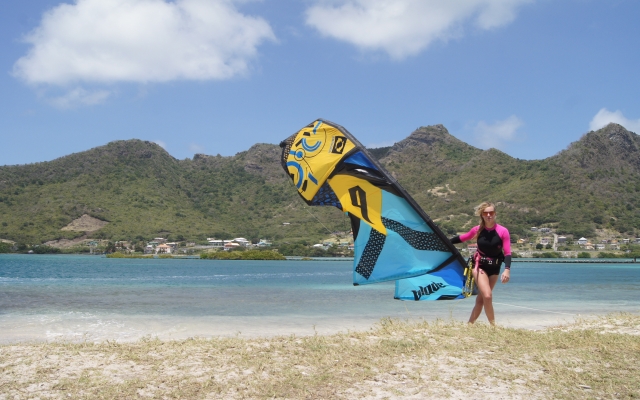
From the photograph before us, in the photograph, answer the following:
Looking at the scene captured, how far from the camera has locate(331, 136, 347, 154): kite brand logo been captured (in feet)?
23.4

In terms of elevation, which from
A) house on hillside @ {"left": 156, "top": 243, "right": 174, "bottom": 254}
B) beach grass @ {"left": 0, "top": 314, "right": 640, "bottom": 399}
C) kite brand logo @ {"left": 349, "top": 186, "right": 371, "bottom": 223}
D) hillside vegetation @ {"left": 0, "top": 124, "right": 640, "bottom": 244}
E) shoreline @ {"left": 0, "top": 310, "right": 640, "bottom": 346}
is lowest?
shoreline @ {"left": 0, "top": 310, "right": 640, "bottom": 346}

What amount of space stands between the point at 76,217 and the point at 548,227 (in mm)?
84069

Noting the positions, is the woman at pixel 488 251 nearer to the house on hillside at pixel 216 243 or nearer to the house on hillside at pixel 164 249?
the house on hillside at pixel 164 249

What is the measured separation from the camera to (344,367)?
241 inches

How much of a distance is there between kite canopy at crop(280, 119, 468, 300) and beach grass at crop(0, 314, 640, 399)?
2.57ft

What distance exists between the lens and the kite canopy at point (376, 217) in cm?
712

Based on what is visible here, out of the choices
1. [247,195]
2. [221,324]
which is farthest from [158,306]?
[247,195]

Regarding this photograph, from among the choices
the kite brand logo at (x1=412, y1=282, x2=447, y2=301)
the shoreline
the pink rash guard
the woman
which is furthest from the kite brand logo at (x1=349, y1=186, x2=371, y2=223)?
the shoreline

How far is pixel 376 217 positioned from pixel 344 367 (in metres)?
1.94

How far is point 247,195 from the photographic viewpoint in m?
144

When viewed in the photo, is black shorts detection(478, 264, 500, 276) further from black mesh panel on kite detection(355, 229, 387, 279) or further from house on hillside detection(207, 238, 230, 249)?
house on hillside detection(207, 238, 230, 249)

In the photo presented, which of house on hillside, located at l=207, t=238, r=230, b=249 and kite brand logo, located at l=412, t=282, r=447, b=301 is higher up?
house on hillside, located at l=207, t=238, r=230, b=249

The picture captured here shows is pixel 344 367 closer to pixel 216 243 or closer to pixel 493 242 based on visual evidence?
pixel 493 242

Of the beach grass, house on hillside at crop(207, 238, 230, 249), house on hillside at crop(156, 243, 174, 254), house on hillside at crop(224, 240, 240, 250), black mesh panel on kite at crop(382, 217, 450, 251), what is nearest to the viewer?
the beach grass
